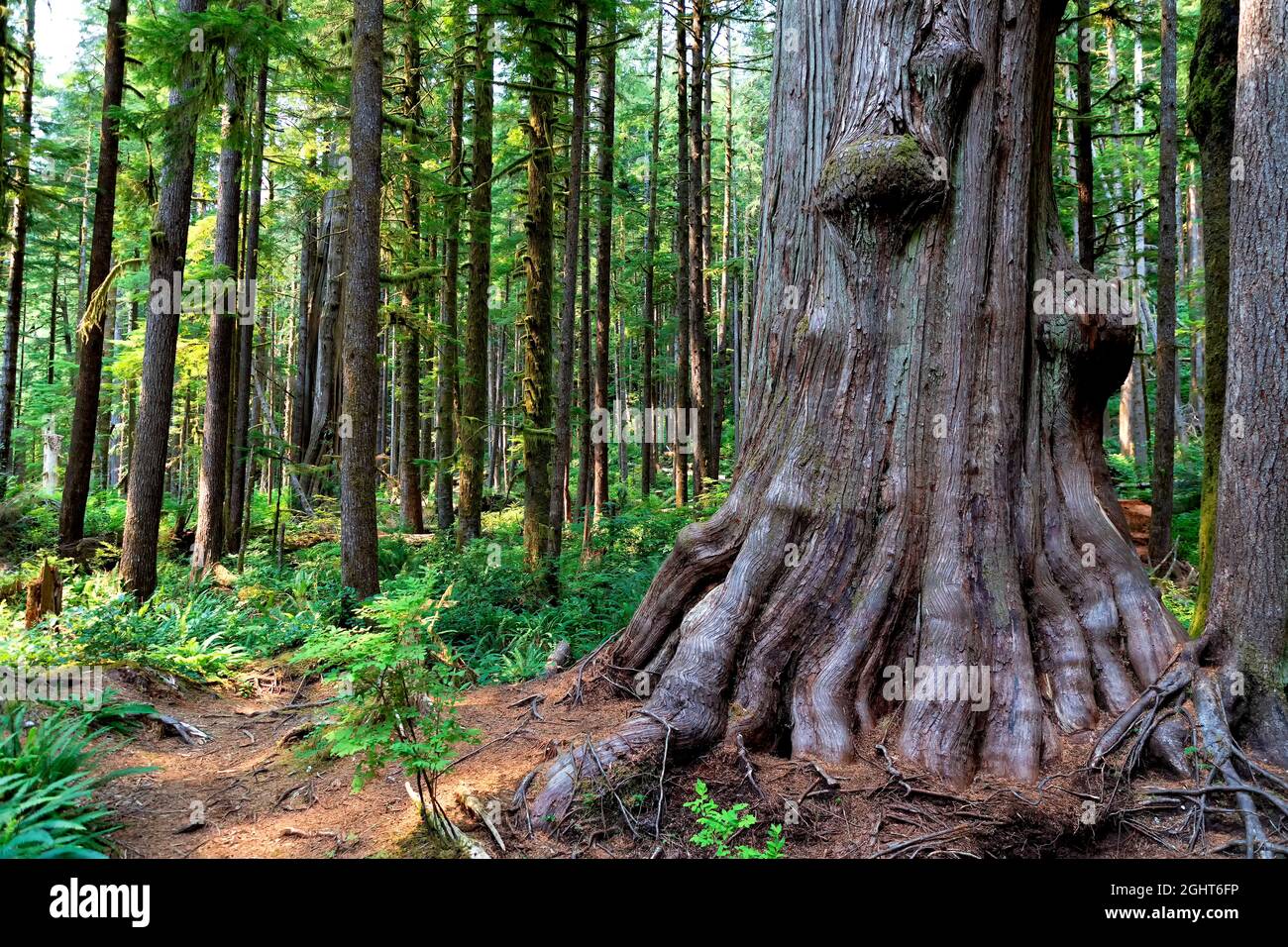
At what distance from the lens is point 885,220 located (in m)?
4.70

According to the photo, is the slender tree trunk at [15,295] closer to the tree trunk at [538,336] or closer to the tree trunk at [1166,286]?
the tree trunk at [538,336]

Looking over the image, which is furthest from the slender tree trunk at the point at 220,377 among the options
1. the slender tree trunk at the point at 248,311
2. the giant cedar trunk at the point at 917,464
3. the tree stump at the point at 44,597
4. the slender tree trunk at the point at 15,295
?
the giant cedar trunk at the point at 917,464

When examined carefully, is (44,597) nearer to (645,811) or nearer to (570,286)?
(570,286)

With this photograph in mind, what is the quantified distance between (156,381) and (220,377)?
1.47 metres

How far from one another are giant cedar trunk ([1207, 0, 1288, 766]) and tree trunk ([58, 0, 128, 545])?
13.9 m

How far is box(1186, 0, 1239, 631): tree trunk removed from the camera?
5234mm

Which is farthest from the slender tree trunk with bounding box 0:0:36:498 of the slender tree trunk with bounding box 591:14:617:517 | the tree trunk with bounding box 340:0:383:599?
the slender tree trunk with bounding box 591:14:617:517

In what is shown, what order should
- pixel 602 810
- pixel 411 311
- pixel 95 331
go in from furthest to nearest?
pixel 411 311 < pixel 95 331 < pixel 602 810

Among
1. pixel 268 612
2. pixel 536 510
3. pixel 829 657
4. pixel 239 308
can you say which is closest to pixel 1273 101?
pixel 829 657

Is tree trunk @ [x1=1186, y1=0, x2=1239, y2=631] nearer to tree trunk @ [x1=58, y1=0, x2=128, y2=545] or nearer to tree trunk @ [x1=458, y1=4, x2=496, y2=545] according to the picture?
tree trunk @ [x1=458, y1=4, x2=496, y2=545]

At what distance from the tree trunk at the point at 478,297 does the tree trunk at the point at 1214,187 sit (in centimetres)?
911

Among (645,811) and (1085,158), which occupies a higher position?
(1085,158)

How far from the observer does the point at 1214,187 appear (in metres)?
5.48

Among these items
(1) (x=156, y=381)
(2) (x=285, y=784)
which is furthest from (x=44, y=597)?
(2) (x=285, y=784)
